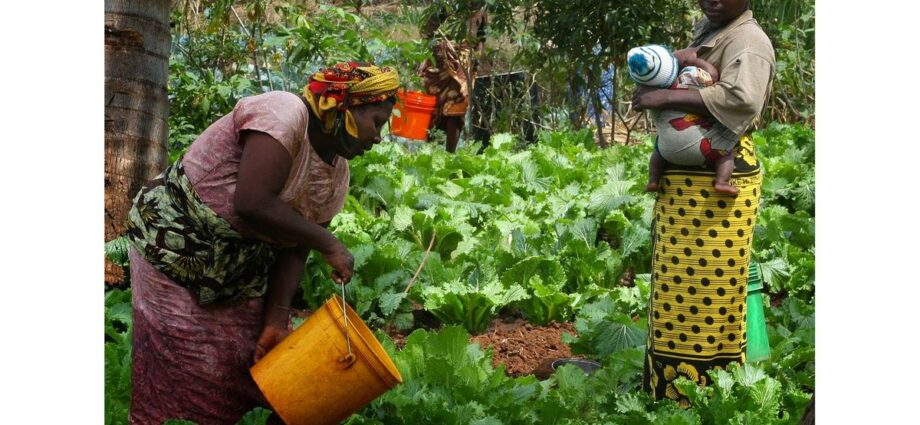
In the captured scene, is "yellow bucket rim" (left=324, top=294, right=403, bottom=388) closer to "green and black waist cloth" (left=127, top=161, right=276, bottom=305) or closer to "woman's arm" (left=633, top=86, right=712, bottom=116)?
"green and black waist cloth" (left=127, top=161, right=276, bottom=305)

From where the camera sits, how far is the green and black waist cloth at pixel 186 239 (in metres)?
3.20

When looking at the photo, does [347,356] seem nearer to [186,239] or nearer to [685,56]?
[186,239]

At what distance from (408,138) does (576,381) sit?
7914 mm

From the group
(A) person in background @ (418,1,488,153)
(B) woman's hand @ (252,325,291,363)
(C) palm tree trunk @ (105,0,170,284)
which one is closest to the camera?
(B) woman's hand @ (252,325,291,363)

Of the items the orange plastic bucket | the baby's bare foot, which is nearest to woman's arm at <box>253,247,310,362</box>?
the baby's bare foot

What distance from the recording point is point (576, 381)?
430cm

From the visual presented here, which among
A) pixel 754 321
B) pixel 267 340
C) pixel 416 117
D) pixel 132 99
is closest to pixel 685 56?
pixel 754 321

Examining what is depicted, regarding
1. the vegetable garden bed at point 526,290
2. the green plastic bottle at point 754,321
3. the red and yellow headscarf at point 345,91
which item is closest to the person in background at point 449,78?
the vegetable garden bed at point 526,290

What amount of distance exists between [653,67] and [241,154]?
1412 mm

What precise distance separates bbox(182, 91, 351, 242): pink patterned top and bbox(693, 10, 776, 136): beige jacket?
4.25ft

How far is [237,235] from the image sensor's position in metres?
3.22

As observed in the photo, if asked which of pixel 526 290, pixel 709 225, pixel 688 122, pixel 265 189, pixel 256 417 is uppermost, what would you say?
pixel 688 122

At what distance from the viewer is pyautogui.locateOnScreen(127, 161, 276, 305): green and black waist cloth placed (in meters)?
3.20

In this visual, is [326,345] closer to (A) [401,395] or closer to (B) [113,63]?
(A) [401,395]
